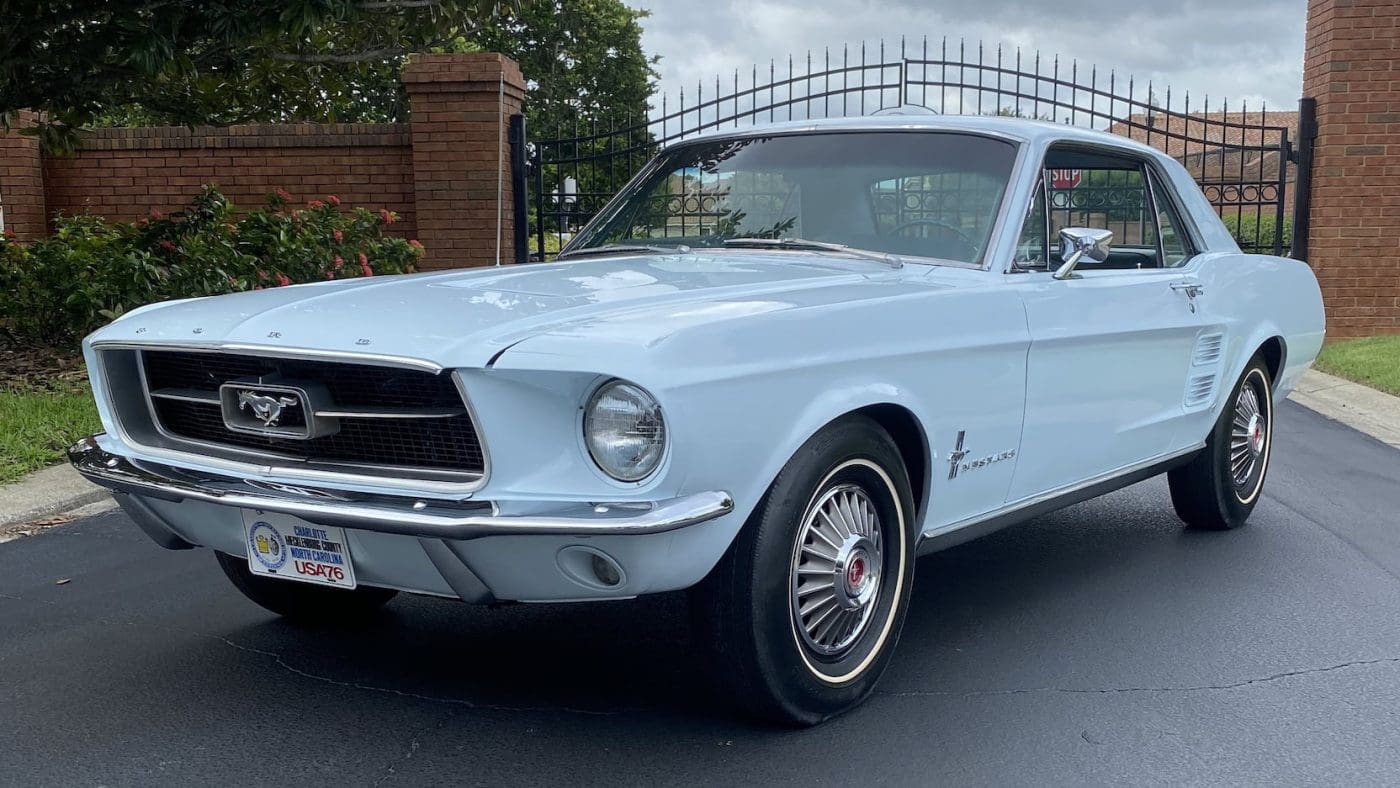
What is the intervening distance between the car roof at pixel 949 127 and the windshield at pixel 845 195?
0.03 m

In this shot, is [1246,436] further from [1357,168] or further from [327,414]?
[1357,168]

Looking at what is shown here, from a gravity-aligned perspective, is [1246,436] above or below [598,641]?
above

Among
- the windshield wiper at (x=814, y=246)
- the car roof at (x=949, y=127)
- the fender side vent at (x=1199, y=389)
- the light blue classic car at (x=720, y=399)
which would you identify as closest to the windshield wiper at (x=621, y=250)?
the light blue classic car at (x=720, y=399)

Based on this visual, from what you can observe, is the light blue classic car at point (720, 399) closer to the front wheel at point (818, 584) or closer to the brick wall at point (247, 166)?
the front wheel at point (818, 584)

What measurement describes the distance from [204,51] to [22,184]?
4.81 meters

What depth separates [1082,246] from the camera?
424cm

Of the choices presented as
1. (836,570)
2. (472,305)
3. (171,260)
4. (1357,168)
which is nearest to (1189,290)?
(836,570)

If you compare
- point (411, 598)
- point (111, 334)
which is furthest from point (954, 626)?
point (111, 334)

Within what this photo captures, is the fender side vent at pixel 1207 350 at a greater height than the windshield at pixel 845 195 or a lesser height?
lesser

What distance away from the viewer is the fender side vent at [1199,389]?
508 centimetres

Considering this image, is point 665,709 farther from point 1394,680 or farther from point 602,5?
point 602,5

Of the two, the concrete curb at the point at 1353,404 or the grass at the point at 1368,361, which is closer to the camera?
the concrete curb at the point at 1353,404

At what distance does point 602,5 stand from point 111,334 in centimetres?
4095

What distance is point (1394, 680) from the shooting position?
3863 millimetres
